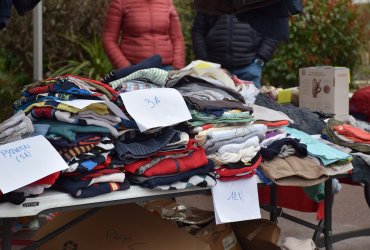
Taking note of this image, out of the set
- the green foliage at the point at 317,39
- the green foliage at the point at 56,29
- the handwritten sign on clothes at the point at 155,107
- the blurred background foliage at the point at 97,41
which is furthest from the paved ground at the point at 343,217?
the green foliage at the point at 56,29

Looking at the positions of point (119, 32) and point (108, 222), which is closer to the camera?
point (108, 222)

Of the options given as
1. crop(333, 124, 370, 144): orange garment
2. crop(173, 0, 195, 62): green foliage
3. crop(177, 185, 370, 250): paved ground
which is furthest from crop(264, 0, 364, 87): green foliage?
crop(333, 124, 370, 144): orange garment

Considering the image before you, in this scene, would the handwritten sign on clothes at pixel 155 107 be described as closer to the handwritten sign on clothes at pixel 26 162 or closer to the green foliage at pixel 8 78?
the handwritten sign on clothes at pixel 26 162

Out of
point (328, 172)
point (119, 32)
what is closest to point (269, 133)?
point (328, 172)

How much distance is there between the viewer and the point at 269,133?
290 cm

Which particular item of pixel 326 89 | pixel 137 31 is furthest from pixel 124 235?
pixel 137 31

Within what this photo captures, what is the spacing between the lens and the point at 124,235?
2.78 m

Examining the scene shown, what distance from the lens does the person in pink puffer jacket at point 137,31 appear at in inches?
187

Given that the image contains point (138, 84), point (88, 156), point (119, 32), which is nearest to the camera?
point (88, 156)

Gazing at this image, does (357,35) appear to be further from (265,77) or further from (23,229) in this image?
(23,229)

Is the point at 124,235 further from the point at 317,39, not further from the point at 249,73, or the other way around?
the point at 317,39

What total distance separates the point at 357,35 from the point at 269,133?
20.0 ft

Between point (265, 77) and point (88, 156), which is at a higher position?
point (88, 156)

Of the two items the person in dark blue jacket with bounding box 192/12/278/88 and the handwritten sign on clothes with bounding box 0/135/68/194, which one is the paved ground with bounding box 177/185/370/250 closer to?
the person in dark blue jacket with bounding box 192/12/278/88
